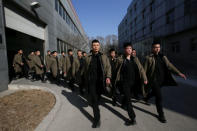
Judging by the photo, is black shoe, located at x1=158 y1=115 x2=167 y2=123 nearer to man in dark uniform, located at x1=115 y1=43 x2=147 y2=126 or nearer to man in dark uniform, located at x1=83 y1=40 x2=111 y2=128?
man in dark uniform, located at x1=115 y1=43 x2=147 y2=126

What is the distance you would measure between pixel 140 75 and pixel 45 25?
10.8 m

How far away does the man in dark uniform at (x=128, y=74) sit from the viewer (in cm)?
289

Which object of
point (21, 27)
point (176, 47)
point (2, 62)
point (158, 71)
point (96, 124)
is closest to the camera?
point (96, 124)

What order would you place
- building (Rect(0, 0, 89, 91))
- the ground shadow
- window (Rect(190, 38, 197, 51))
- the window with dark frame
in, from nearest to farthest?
the ground shadow
building (Rect(0, 0, 89, 91))
window (Rect(190, 38, 197, 51))
the window with dark frame

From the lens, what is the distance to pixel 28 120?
303cm

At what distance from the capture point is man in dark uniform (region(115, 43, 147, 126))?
289cm

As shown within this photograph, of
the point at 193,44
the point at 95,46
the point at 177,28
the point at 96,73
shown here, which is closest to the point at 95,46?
the point at 95,46

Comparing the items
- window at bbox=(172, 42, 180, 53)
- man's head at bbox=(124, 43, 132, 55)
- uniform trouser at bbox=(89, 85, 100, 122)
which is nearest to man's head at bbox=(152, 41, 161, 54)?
man's head at bbox=(124, 43, 132, 55)

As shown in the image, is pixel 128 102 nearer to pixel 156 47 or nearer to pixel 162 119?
pixel 162 119

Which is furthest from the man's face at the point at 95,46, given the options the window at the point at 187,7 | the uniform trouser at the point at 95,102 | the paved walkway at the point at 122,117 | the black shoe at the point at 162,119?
the window at the point at 187,7

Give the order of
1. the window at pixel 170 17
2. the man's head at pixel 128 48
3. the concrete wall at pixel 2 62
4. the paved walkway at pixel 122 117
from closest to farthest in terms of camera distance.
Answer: the paved walkway at pixel 122 117
the man's head at pixel 128 48
the concrete wall at pixel 2 62
the window at pixel 170 17

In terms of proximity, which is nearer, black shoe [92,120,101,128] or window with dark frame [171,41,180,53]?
black shoe [92,120,101,128]

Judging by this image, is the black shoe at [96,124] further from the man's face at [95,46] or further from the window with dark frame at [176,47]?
the window with dark frame at [176,47]

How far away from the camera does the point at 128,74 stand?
3.00m
